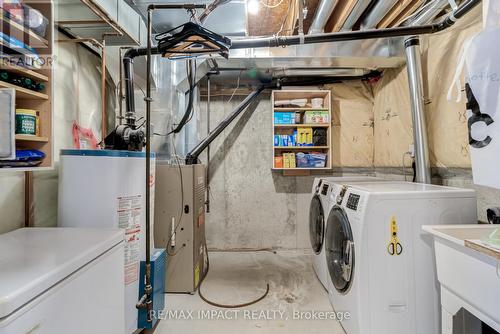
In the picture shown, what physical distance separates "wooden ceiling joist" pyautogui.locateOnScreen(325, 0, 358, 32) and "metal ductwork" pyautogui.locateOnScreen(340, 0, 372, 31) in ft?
0.08

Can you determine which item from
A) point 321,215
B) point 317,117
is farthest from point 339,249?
point 317,117

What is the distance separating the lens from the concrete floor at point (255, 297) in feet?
5.94

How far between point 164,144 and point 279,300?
1895 mm

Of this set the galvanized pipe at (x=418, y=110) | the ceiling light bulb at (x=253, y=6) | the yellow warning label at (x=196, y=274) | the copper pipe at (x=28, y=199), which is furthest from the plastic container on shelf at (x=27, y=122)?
the galvanized pipe at (x=418, y=110)

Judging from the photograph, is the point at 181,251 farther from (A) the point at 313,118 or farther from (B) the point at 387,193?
(A) the point at 313,118

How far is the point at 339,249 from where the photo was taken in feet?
5.74

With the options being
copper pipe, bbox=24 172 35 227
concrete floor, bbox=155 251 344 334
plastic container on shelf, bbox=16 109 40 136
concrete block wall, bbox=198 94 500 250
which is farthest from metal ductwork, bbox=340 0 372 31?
copper pipe, bbox=24 172 35 227

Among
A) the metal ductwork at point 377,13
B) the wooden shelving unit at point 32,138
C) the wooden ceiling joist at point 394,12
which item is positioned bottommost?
the wooden shelving unit at point 32,138

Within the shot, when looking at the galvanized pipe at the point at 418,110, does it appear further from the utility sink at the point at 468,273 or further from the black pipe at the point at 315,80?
the black pipe at the point at 315,80

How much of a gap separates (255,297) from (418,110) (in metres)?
2.19

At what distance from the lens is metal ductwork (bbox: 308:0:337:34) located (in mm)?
1792

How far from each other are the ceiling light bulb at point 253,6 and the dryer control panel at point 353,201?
5.22ft

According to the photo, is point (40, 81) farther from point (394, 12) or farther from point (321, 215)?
point (394, 12)

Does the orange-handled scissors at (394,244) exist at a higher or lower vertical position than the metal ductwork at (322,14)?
lower
